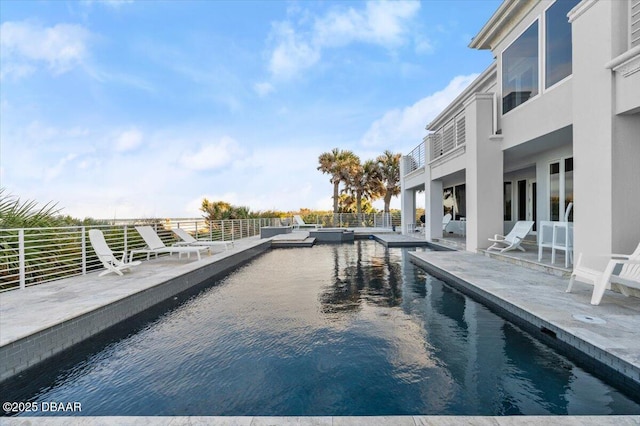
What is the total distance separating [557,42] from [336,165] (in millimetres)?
22707

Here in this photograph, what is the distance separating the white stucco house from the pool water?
106 inches

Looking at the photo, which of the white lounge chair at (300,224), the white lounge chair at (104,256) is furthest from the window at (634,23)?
the white lounge chair at (300,224)

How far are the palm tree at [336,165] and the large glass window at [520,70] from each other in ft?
66.1

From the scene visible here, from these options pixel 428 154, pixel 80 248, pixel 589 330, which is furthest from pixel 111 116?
pixel 589 330

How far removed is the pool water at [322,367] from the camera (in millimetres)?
2764

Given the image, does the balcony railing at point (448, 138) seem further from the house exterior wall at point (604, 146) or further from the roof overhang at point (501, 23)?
the house exterior wall at point (604, 146)

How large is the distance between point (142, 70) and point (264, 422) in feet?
61.7

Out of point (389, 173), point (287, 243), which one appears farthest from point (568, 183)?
point (389, 173)

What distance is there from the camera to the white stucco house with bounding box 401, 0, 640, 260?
16.7 ft

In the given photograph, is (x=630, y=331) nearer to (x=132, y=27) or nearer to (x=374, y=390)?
(x=374, y=390)

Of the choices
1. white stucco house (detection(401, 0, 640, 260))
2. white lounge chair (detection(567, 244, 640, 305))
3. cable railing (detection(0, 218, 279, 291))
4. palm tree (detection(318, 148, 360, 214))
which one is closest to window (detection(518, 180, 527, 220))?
white stucco house (detection(401, 0, 640, 260))

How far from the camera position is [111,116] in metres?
17.7

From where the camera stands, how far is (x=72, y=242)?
294 inches

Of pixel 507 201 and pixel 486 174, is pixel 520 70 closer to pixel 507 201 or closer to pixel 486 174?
pixel 486 174
